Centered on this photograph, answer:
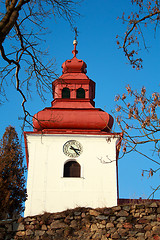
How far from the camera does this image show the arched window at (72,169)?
23.2 m

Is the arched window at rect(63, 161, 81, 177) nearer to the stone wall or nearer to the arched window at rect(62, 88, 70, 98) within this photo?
the arched window at rect(62, 88, 70, 98)

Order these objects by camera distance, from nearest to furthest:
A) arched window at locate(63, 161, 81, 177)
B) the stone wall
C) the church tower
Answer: the stone wall → the church tower → arched window at locate(63, 161, 81, 177)

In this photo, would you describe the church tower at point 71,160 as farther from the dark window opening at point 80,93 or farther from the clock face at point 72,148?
the dark window opening at point 80,93

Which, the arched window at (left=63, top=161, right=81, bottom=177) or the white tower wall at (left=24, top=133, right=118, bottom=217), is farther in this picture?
the arched window at (left=63, top=161, right=81, bottom=177)

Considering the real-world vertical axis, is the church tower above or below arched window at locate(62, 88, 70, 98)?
below

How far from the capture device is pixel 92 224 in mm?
11688

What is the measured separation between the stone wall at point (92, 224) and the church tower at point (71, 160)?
9.89 meters

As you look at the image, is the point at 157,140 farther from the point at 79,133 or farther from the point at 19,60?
the point at 79,133

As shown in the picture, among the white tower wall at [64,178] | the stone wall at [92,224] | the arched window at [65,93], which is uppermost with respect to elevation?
the arched window at [65,93]

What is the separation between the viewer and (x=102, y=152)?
23.6m

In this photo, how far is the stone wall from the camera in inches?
444

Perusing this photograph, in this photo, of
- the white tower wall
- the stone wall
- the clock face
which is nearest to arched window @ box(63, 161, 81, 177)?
the white tower wall

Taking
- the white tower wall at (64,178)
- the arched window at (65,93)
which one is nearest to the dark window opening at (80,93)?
the arched window at (65,93)

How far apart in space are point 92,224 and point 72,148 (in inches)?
478
